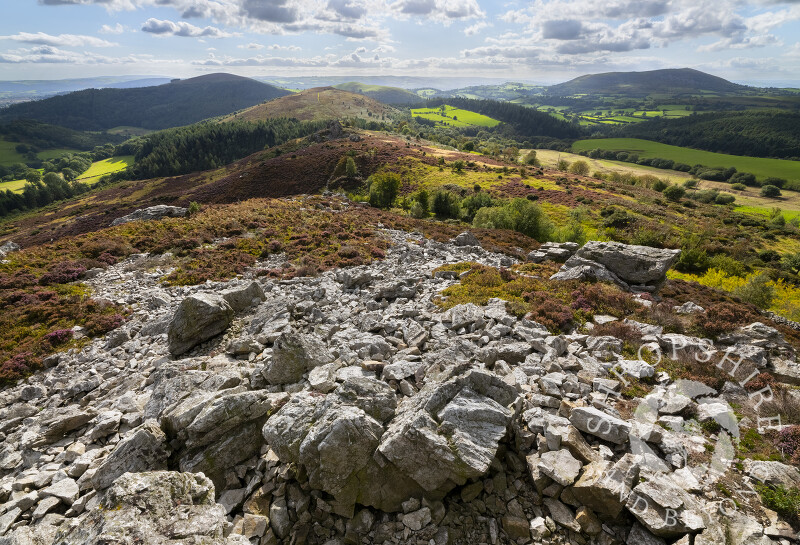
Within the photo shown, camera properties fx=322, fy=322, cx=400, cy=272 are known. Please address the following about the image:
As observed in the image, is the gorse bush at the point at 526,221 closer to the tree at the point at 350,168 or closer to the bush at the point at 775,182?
the tree at the point at 350,168

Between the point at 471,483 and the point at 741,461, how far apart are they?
6058mm

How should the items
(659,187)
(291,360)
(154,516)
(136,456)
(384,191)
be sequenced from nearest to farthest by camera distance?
1. (154,516)
2. (136,456)
3. (291,360)
4. (384,191)
5. (659,187)

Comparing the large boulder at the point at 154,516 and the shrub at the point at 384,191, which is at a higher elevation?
the large boulder at the point at 154,516

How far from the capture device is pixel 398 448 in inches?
289

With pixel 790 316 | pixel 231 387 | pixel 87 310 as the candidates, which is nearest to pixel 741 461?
pixel 231 387

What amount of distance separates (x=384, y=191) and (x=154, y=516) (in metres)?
62.6

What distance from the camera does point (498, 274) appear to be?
2006 centimetres

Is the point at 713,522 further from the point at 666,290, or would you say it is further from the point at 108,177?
the point at 108,177

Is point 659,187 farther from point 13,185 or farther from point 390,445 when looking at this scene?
point 13,185

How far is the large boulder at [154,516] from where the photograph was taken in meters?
5.16

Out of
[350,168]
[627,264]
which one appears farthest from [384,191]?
[627,264]

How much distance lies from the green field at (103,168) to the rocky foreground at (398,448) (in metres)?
205

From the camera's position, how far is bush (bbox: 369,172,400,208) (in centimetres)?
6425

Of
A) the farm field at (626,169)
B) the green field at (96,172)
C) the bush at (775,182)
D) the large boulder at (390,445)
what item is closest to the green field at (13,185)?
the green field at (96,172)
